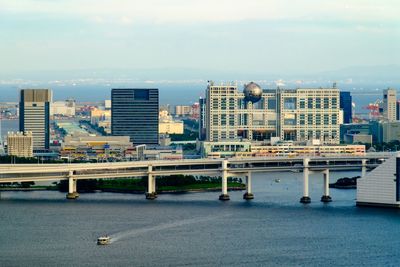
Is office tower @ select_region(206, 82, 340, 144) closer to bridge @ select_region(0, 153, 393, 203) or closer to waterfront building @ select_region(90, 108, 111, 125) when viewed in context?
bridge @ select_region(0, 153, 393, 203)

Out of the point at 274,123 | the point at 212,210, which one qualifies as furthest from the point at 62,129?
the point at 212,210

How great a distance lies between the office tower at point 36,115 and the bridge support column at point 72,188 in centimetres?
1694

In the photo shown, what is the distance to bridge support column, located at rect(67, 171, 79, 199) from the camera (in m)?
36.7

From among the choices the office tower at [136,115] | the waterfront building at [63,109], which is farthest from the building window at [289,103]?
the waterfront building at [63,109]

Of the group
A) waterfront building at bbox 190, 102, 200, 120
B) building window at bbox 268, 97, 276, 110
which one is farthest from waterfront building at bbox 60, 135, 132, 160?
waterfront building at bbox 190, 102, 200, 120

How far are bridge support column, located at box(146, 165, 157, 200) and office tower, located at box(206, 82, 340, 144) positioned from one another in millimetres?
13639

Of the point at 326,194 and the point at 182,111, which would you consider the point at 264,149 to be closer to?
the point at 326,194

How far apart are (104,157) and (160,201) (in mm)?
13789

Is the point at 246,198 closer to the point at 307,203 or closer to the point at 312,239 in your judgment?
the point at 307,203

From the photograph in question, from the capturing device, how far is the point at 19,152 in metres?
49.7

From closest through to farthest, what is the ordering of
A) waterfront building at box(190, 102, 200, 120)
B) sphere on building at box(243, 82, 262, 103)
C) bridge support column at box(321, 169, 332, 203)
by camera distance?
bridge support column at box(321, 169, 332, 203) < sphere on building at box(243, 82, 262, 103) < waterfront building at box(190, 102, 200, 120)

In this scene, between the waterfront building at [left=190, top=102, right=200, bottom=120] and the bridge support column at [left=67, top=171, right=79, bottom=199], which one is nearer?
the bridge support column at [left=67, top=171, right=79, bottom=199]

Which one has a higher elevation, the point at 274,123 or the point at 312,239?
the point at 274,123

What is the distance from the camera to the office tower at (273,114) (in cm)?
5172
